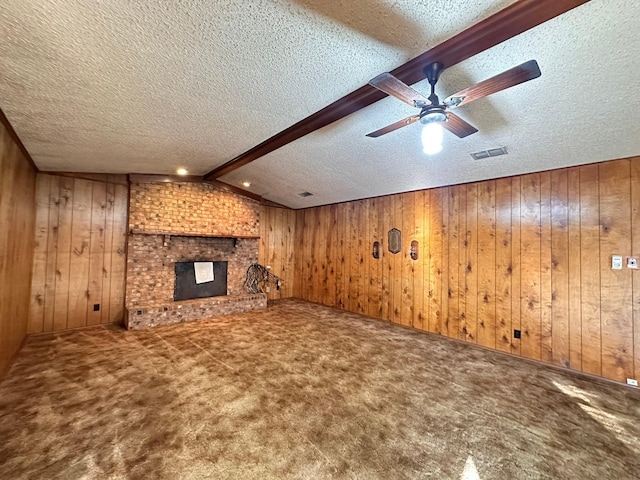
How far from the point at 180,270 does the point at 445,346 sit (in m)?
5.03

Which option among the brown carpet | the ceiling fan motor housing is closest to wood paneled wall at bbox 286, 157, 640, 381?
the brown carpet

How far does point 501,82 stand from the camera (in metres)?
1.53

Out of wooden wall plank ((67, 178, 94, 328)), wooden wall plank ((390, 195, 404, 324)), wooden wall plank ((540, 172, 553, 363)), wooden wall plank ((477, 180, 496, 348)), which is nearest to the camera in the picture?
wooden wall plank ((540, 172, 553, 363))

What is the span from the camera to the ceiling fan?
1437 millimetres

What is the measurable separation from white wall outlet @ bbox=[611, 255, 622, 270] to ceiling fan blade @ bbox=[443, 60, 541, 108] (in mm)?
2931

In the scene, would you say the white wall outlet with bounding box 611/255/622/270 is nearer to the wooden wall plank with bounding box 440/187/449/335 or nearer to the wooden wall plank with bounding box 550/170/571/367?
the wooden wall plank with bounding box 550/170/571/367

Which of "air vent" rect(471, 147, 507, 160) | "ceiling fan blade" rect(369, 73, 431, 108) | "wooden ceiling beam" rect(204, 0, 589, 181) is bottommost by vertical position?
"ceiling fan blade" rect(369, 73, 431, 108)

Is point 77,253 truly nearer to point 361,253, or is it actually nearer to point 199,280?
point 199,280

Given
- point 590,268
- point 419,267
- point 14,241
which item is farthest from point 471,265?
point 14,241

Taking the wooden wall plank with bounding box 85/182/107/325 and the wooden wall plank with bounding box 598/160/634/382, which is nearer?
the wooden wall plank with bounding box 598/160/634/382

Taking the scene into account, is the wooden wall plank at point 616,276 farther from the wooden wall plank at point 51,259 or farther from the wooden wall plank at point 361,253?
the wooden wall plank at point 51,259

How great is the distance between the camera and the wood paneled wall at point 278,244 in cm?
708

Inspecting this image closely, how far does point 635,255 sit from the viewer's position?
2955 millimetres

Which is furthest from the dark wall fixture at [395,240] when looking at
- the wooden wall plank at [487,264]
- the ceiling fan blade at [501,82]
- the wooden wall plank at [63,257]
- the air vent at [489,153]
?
the wooden wall plank at [63,257]
